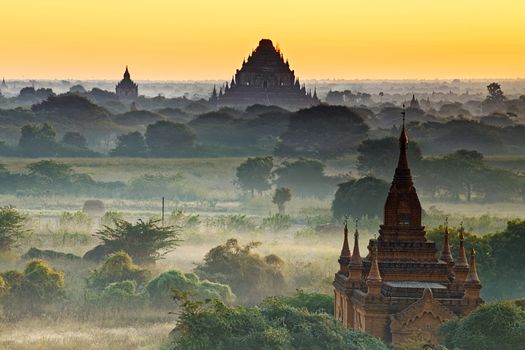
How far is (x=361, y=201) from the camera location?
247ft

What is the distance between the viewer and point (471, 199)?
310ft

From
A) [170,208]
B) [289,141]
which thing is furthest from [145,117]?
[170,208]

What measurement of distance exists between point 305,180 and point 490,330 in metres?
68.4

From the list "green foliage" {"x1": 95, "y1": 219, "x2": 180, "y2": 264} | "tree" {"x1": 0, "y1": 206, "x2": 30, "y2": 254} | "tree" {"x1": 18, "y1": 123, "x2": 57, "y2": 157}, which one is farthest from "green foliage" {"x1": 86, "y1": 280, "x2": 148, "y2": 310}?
"tree" {"x1": 18, "y1": 123, "x2": 57, "y2": 157}

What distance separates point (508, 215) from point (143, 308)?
122 feet

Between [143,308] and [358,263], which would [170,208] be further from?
[358,263]

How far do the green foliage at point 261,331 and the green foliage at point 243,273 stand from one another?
18704mm

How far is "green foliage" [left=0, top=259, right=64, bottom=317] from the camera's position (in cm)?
4997

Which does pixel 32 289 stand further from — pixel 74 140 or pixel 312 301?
pixel 74 140

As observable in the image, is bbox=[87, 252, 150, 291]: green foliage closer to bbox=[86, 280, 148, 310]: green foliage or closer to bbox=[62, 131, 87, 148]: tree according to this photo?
bbox=[86, 280, 148, 310]: green foliage

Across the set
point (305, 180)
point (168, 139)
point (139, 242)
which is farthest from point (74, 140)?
point (139, 242)

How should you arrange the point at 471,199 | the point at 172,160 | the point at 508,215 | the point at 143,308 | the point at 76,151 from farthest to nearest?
the point at 76,151 < the point at 172,160 < the point at 471,199 < the point at 508,215 < the point at 143,308

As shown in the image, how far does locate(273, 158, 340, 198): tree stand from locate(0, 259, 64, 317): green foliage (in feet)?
161

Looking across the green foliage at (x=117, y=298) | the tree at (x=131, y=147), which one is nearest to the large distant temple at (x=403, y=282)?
the green foliage at (x=117, y=298)
